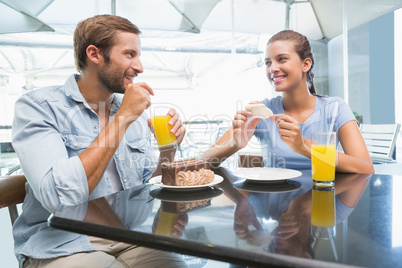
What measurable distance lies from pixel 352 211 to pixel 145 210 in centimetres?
50

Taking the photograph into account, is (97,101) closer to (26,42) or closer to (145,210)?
(145,210)

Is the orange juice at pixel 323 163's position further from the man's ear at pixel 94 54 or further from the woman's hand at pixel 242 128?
the man's ear at pixel 94 54

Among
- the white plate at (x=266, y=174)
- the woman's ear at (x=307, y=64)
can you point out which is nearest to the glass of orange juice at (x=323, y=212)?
the white plate at (x=266, y=174)

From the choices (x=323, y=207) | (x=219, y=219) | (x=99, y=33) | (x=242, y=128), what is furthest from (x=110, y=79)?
(x=323, y=207)

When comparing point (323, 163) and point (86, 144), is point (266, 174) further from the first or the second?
point (86, 144)

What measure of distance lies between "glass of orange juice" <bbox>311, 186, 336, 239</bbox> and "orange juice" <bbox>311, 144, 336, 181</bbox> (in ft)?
0.12

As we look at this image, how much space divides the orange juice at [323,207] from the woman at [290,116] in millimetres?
457

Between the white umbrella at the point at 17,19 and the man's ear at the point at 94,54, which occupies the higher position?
the white umbrella at the point at 17,19

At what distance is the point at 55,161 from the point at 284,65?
1258 millimetres

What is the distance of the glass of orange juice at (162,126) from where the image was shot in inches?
49.8

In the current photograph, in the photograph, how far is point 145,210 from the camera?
2.35ft

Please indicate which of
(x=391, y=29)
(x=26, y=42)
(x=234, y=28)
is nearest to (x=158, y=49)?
(x=234, y=28)

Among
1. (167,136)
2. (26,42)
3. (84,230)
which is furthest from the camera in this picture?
(26,42)

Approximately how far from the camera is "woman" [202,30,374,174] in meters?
1.40
